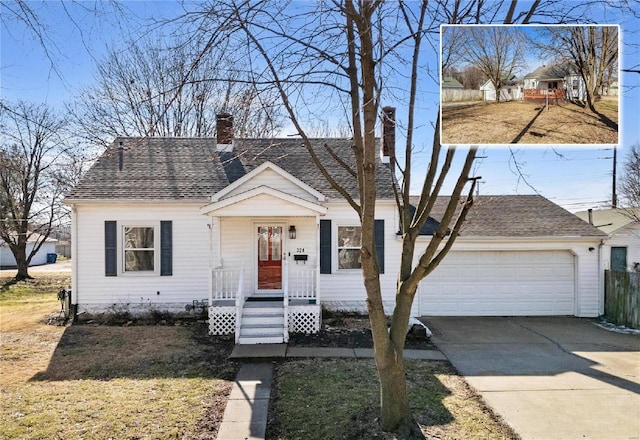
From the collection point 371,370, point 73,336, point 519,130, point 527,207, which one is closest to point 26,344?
point 73,336

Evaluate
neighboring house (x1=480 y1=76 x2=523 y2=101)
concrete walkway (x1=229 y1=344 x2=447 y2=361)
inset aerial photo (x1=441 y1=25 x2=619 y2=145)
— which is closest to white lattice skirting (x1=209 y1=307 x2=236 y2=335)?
concrete walkway (x1=229 y1=344 x2=447 y2=361)

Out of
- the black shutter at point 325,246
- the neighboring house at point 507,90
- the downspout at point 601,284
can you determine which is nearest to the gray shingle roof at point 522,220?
the downspout at point 601,284

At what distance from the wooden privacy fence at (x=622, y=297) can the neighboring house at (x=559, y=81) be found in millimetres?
9722

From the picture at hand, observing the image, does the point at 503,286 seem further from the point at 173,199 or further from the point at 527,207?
the point at 173,199

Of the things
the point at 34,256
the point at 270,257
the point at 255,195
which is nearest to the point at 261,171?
the point at 255,195

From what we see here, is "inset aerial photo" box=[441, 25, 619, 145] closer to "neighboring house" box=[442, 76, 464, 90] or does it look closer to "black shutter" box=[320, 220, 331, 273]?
"neighboring house" box=[442, 76, 464, 90]

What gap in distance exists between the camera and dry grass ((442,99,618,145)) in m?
3.23

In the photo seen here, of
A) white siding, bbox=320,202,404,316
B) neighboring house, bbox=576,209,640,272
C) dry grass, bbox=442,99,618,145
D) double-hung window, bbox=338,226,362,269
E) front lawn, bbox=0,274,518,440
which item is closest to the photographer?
dry grass, bbox=442,99,618,145

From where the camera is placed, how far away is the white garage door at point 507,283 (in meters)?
11.7

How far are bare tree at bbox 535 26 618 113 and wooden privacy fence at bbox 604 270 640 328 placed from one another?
9576mm

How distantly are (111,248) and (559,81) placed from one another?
430 inches

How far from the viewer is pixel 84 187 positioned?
11.2m

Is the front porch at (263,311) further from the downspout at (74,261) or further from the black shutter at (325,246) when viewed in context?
the downspout at (74,261)

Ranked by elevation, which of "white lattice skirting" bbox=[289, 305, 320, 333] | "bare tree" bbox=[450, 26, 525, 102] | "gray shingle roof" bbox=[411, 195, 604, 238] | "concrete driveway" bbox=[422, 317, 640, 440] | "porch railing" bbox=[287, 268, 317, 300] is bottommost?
"concrete driveway" bbox=[422, 317, 640, 440]
